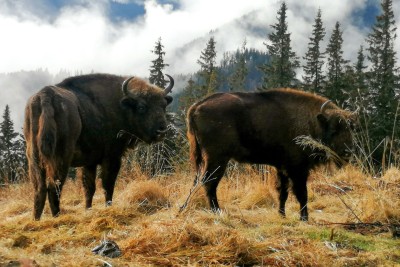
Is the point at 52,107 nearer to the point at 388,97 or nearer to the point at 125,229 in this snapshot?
the point at 125,229

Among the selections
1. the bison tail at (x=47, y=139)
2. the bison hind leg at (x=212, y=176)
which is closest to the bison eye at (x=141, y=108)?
the bison hind leg at (x=212, y=176)

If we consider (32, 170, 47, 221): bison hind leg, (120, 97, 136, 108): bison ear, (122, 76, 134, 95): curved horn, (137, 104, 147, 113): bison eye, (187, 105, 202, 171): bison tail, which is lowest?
(32, 170, 47, 221): bison hind leg

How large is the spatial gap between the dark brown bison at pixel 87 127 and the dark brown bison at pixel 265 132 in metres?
1.24

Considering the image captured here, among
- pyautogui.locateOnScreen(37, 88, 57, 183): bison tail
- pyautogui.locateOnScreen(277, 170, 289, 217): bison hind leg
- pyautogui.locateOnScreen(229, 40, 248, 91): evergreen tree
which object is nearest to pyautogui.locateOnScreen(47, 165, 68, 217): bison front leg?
pyautogui.locateOnScreen(37, 88, 57, 183): bison tail

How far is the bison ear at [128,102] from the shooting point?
8.23m

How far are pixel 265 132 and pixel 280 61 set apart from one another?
3437 centimetres

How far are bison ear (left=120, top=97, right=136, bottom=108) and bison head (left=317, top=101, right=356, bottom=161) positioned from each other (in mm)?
3326

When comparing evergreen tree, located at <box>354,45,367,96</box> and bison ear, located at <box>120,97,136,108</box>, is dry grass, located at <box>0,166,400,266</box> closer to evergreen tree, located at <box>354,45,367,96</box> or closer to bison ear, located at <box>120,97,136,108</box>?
bison ear, located at <box>120,97,136,108</box>

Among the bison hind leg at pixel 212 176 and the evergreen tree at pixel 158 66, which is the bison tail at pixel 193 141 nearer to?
the bison hind leg at pixel 212 176

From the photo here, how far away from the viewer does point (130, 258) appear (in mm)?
3777

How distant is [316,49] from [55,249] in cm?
4487

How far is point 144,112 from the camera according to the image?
8469mm

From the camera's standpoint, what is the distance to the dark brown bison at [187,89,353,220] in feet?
24.1

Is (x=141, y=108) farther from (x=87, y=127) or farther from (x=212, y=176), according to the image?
(x=212, y=176)
